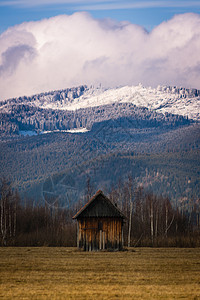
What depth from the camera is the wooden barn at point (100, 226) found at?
66.8 m

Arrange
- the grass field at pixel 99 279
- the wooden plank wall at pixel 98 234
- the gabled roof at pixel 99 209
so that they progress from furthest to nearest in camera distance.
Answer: the wooden plank wall at pixel 98 234, the gabled roof at pixel 99 209, the grass field at pixel 99 279

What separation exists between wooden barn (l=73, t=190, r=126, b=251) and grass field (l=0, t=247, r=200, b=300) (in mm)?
17789

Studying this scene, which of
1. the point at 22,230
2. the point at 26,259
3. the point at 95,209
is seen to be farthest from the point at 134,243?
the point at 26,259

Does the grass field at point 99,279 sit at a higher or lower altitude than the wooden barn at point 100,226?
lower

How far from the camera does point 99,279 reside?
3553cm

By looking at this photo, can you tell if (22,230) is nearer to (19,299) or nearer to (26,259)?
(26,259)

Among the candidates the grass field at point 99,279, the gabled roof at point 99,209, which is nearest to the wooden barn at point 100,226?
the gabled roof at point 99,209

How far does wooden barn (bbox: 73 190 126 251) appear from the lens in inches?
2628

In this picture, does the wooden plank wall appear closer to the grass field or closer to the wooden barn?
the wooden barn

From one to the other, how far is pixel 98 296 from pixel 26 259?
2318 cm

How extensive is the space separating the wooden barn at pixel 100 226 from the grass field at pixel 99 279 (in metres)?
17.8

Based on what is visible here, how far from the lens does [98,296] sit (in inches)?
1138

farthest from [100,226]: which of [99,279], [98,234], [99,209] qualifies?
[99,279]

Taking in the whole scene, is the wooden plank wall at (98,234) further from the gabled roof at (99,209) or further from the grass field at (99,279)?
the grass field at (99,279)
